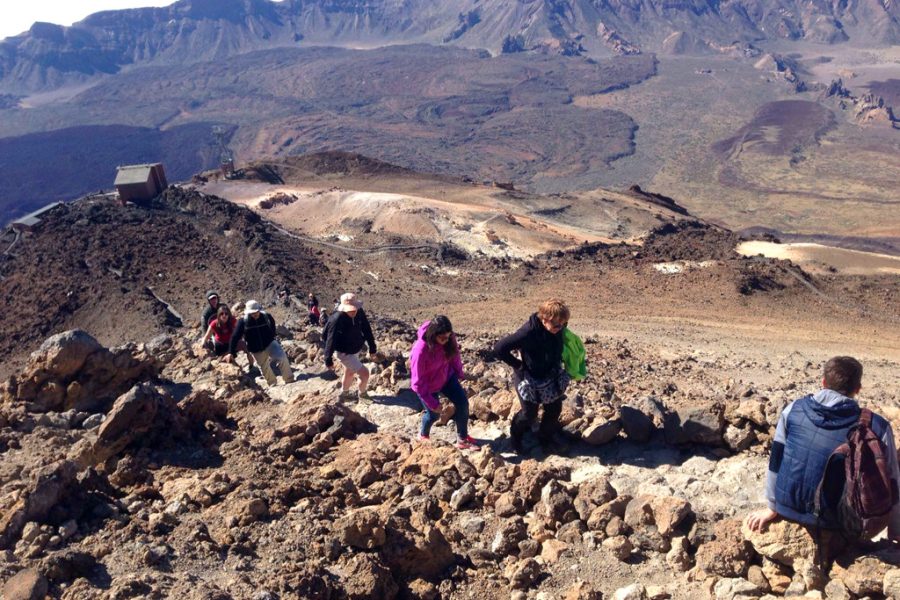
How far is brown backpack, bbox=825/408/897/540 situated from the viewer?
3.46 meters

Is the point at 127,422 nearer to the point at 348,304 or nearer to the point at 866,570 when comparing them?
the point at 348,304

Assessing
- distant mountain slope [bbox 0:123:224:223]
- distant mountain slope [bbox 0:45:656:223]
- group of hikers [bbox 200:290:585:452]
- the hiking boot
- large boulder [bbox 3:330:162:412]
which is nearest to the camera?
group of hikers [bbox 200:290:585:452]

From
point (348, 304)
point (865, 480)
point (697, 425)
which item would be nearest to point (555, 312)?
point (697, 425)

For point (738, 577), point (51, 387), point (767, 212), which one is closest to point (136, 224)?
point (51, 387)

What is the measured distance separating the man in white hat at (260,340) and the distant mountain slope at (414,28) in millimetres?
134181

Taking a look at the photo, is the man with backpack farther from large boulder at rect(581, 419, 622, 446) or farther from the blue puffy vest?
large boulder at rect(581, 419, 622, 446)

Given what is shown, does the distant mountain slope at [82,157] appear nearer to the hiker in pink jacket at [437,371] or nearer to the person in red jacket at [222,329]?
the person in red jacket at [222,329]

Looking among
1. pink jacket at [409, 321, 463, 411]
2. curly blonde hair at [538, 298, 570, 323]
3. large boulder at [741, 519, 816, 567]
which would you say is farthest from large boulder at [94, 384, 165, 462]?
large boulder at [741, 519, 816, 567]

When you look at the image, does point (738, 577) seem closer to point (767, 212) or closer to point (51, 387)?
point (51, 387)

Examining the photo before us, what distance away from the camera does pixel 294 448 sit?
577 cm

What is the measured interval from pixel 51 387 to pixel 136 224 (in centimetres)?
1916

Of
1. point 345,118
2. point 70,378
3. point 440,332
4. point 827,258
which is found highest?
point 345,118

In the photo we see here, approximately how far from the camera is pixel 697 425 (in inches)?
216

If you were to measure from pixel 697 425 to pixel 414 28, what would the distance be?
593ft
